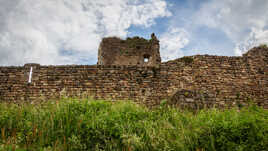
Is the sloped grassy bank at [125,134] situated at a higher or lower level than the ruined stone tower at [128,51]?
lower

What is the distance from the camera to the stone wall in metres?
8.30

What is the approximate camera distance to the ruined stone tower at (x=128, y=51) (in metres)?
14.9

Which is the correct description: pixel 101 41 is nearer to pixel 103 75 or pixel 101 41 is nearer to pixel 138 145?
pixel 103 75

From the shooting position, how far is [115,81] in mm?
8461

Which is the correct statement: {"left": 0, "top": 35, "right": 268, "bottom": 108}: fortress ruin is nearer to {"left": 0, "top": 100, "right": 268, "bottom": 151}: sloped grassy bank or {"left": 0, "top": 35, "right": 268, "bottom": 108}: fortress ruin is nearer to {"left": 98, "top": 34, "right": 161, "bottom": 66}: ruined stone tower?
{"left": 0, "top": 100, "right": 268, "bottom": 151}: sloped grassy bank

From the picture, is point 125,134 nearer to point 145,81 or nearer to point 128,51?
point 145,81

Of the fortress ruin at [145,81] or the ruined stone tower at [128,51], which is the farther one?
the ruined stone tower at [128,51]

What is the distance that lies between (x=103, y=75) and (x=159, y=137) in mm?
6045

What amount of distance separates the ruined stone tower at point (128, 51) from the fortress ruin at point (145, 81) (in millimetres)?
5969

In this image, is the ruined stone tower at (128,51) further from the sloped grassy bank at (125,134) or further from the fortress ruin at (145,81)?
the sloped grassy bank at (125,134)

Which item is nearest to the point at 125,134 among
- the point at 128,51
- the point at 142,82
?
the point at 142,82

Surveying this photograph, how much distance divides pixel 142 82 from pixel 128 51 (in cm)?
726

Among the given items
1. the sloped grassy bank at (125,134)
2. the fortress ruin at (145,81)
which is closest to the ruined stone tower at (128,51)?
the fortress ruin at (145,81)

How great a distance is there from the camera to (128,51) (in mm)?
15227
